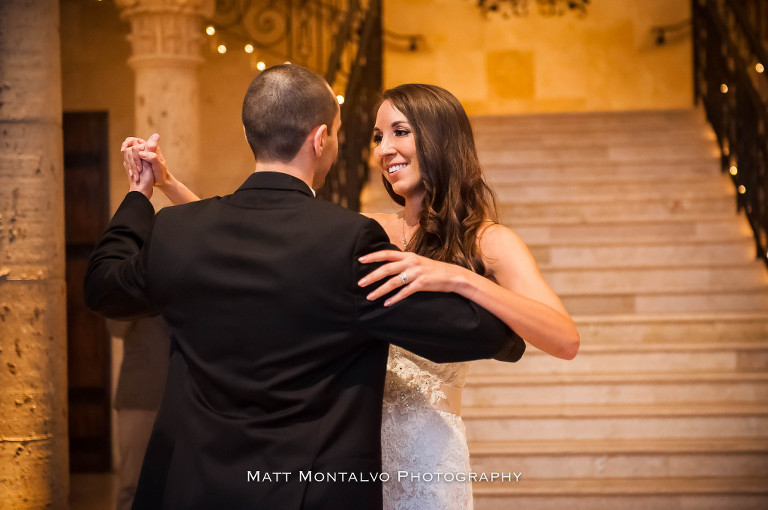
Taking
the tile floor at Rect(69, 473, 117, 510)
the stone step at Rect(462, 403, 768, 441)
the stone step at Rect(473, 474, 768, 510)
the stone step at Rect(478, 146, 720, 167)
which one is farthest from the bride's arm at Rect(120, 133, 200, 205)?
the stone step at Rect(478, 146, 720, 167)

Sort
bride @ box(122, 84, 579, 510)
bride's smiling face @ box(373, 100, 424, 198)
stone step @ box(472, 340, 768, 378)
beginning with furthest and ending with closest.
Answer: stone step @ box(472, 340, 768, 378)
bride's smiling face @ box(373, 100, 424, 198)
bride @ box(122, 84, 579, 510)

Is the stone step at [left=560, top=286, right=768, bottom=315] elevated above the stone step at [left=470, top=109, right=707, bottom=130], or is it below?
below

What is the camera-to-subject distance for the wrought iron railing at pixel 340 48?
232 inches

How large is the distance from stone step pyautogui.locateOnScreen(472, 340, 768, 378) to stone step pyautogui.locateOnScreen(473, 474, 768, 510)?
81 centimetres

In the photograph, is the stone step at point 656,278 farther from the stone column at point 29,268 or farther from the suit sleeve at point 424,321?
the suit sleeve at point 424,321

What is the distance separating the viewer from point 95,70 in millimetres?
6832

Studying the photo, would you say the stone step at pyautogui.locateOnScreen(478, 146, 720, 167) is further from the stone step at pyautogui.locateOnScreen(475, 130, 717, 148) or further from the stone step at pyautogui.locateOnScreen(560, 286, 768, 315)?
the stone step at pyautogui.locateOnScreen(560, 286, 768, 315)

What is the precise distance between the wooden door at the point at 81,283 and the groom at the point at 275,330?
17.6 ft

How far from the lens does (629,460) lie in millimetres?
4512

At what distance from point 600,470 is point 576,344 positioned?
275 cm

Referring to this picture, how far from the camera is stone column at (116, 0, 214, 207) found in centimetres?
543

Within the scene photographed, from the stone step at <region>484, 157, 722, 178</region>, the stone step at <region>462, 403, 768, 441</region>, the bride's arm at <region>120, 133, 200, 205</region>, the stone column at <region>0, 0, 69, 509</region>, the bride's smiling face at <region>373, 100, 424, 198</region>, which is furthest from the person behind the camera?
the stone step at <region>484, 157, 722, 178</region>

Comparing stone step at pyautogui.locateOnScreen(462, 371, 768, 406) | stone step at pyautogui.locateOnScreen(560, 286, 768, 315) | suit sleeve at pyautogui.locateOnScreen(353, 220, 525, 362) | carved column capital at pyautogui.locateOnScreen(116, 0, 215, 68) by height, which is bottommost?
stone step at pyautogui.locateOnScreen(462, 371, 768, 406)

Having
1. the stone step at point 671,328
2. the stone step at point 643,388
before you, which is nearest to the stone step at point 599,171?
the stone step at point 671,328
